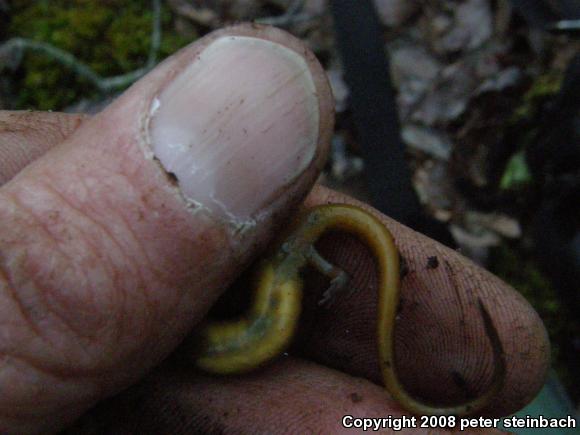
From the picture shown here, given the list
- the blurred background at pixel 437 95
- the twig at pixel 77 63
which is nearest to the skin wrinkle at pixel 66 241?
the blurred background at pixel 437 95

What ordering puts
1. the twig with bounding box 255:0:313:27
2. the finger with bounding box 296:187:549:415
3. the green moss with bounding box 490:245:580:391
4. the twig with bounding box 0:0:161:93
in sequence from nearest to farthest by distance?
the finger with bounding box 296:187:549:415
the green moss with bounding box 490:245:580:391
the twig with bounding box 0:0:161:93
the twig with bounding box 255:0:313:27

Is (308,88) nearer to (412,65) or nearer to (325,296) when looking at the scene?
(325,296)

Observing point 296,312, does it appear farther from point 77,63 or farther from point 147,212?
point 77,63

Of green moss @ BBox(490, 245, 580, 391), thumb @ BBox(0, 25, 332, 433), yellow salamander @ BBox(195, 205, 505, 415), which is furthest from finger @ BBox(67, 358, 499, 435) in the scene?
green moss @ BBox(490, 245, 580, 391)

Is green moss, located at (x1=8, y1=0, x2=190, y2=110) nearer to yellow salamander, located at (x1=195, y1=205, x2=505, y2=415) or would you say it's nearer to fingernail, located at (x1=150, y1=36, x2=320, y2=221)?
yellow salamander, located at (x1=195, y1=205, x2=505, y2=415)

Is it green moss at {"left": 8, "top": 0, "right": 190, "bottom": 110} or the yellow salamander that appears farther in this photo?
green moss at {"left": 8, "top": 0, "right": 190, "bottom": 110}

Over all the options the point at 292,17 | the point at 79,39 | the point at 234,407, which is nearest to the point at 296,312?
the point at 234,407

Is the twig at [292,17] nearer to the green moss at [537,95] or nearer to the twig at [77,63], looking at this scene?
the twig at [77,63]

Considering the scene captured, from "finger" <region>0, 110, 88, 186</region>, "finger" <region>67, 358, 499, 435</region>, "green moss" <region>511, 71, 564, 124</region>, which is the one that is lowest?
"green moss" <region>511, 71, 564, 124</region>
